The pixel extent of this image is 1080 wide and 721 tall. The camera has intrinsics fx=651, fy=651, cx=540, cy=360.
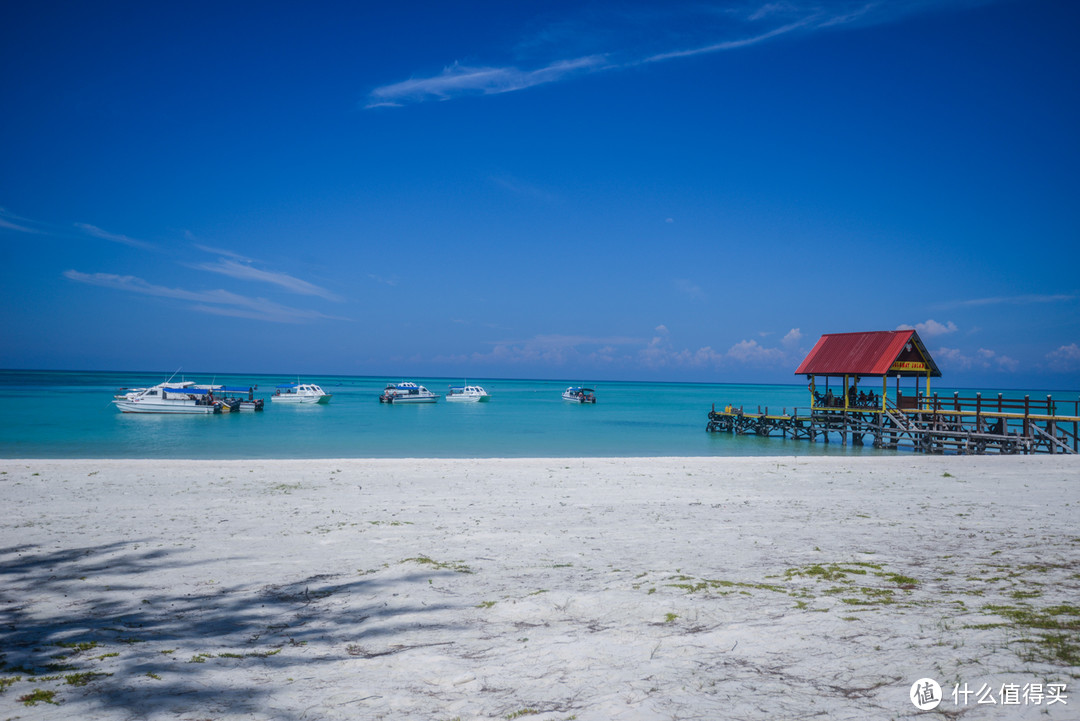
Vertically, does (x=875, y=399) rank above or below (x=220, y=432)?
above

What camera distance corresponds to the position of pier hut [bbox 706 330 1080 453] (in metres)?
29.0

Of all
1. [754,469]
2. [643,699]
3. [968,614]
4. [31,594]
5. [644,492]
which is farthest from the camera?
[754,469]

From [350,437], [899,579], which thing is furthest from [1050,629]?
[350,437]

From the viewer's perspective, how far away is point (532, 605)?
6363 mm

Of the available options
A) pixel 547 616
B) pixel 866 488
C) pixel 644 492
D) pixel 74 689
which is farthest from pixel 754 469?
pixel 74 689

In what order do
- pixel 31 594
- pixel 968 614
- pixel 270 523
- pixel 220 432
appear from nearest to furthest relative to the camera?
pixel 968 614 < pixel 31 594 < pixel 270 523 < pixel 220 432

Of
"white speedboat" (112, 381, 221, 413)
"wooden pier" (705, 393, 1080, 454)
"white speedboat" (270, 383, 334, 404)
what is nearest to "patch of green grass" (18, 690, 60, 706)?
"wooden pier" (705, 393, 1080, 454)

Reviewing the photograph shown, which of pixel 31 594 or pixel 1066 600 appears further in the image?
pixel 31 594

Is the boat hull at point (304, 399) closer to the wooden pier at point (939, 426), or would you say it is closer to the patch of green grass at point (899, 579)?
the wooden pier at point (939, 426)

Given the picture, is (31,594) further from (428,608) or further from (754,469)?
(754,469)

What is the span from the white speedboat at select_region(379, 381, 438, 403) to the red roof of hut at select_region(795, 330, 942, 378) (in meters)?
50.5

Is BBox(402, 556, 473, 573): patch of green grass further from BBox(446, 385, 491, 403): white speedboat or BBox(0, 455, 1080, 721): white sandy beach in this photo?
BBox(446, 385, 491, 403): white speedboat

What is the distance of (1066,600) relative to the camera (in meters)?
6.00

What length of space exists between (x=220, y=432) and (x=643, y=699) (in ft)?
143
